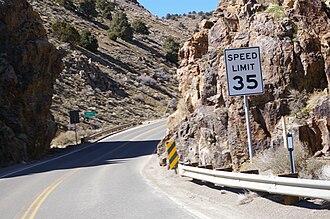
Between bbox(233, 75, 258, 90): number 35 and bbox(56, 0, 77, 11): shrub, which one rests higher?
bbox(56, 0, 77, 11): shrub

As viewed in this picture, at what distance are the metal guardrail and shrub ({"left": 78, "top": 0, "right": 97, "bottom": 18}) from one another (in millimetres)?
86778

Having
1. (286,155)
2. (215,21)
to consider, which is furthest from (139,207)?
(215,21)

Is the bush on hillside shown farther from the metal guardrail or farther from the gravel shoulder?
the metal guardrail

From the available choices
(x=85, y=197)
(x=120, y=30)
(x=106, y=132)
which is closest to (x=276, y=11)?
(x=85, y=197)

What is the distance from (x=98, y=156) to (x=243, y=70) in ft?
69.8

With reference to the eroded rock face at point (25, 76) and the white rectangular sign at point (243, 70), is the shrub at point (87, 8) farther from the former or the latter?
the white rectangular sign at point (243, 70)

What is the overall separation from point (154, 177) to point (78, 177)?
367 centimetres

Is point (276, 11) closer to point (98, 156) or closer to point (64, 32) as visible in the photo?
point (98, 156)

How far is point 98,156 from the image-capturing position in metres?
31.4

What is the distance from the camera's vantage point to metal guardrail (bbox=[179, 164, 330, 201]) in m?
7.34

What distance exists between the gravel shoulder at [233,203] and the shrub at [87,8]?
8448 centimetres

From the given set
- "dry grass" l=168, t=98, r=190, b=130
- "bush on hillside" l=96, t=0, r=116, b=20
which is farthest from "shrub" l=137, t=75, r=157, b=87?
"dry grass" l=168, t=98, r=190, b=130

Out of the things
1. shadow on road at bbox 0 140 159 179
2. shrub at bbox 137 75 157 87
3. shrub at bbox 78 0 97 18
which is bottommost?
shadow on road at bbox 0 140 159 179

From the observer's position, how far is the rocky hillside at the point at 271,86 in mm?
13719
